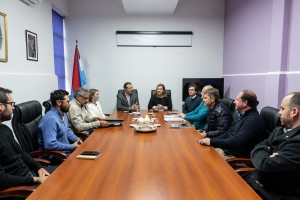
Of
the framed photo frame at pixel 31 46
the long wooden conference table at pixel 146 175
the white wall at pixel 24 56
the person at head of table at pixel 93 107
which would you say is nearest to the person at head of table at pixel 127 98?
the person at head of table at pixel 93 107

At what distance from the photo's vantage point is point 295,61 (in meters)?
2.78

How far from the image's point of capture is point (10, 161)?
1687 millimetres

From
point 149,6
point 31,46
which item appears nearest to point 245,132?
point 31,46

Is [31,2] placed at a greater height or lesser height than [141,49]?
Result: greater

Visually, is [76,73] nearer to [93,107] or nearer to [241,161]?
[93,107]

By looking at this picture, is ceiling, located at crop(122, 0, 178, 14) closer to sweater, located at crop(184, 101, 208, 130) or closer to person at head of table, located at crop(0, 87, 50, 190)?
sweater, located at crop(184, 101, 208, 130)

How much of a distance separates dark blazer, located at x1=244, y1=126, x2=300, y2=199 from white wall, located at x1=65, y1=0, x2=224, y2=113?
433 cm

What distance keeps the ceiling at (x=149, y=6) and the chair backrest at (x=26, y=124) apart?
310 cm

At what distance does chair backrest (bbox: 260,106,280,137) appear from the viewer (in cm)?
204

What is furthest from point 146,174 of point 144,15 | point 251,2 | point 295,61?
point 144,15

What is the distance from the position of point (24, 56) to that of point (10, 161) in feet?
7.38

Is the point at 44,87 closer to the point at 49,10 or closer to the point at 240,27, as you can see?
the point at 49,10

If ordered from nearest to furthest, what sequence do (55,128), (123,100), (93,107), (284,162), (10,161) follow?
1. (284,162)
2. (10,161)
3. (55,128)
4. (93,107)
5. (123,100)

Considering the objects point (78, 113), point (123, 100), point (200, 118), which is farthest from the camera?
point (123, 100)
